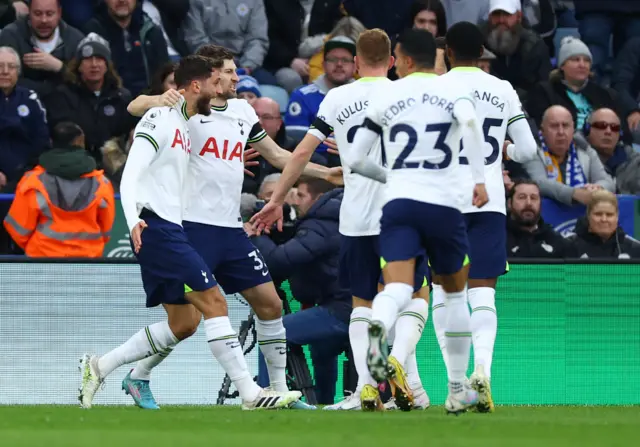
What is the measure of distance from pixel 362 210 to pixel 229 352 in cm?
128

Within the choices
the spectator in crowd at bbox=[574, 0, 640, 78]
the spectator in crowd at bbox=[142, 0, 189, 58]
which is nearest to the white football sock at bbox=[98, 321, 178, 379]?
the spectator in crowd at bbox=[142, 0, 189, 58]

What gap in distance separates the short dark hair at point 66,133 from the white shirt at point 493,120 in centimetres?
474

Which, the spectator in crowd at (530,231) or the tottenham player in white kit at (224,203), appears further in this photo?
the spectator in crowd at (530,231)

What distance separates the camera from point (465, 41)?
33.9ft

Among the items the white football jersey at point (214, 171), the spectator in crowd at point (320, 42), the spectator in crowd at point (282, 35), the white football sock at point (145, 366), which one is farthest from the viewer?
the spectator in crowd at point (282, 35)

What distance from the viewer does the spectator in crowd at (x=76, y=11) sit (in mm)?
17188

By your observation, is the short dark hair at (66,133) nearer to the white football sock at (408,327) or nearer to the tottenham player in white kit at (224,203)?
the tottenham player in white kit at (224,203)

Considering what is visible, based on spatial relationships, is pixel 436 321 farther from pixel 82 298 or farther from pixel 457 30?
pixel 82 298

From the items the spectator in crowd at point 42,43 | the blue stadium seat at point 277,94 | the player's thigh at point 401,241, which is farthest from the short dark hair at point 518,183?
the player's thigh at point 401,241

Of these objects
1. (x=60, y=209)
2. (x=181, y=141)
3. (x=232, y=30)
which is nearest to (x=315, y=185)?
(x=181, y=141)

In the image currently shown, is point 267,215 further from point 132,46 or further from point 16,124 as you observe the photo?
point 132,46

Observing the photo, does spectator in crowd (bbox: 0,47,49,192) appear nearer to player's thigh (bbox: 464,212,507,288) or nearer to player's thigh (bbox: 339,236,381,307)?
player's thigh (bbox: 339,236,381,307)

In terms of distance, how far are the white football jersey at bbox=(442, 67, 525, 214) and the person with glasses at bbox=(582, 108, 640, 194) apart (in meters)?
6.28

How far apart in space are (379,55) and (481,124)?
82cm
